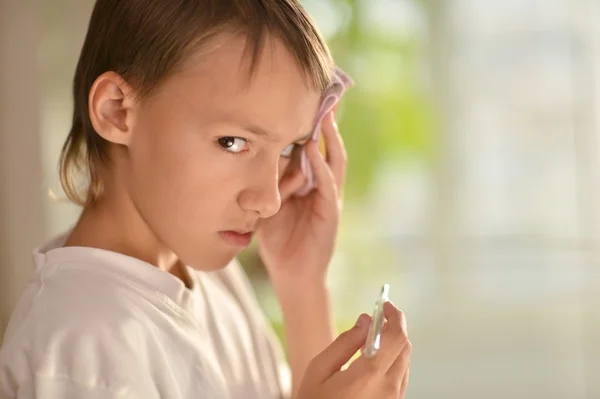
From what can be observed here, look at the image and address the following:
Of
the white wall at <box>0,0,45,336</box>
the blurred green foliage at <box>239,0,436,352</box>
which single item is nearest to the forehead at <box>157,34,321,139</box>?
the white wall at <box>0,0,45,336</box>

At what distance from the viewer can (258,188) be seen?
30.2 inches

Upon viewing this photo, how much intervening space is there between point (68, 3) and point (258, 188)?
1002mm

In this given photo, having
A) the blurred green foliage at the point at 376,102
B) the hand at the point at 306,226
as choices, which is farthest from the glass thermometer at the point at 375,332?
the blurred green foliage at the point at 376,102

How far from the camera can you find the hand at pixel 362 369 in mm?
687

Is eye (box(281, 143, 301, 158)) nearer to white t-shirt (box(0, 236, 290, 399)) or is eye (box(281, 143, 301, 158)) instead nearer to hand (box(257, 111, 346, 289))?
hand (box(257, 111, 346, 289))

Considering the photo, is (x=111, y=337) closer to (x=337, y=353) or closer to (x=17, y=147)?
(x=337, y=353)

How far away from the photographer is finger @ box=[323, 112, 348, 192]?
3.12ft

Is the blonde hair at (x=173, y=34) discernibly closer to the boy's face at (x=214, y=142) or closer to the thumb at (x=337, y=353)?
the boy's face at (x=214, y=142)

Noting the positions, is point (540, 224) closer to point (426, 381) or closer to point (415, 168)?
point (415, 168)

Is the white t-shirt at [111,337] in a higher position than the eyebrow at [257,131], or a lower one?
lower

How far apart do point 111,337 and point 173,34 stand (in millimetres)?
302

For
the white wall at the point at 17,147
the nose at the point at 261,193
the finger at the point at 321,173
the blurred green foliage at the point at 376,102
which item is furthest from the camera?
the blurred green foliage at the point at 376,102

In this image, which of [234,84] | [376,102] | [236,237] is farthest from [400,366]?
[376,102]

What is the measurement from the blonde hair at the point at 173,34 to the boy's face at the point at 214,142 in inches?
0.5
